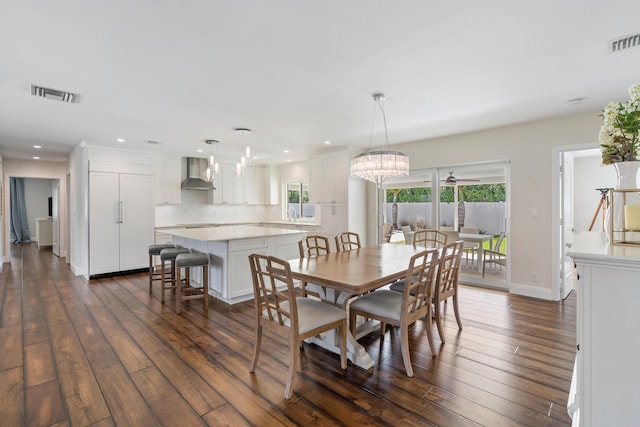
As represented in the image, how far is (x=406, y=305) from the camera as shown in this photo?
2.23 metres

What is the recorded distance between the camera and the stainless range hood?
6.58m

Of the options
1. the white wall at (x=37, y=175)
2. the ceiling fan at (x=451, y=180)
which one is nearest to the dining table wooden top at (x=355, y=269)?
the ceiling fan at (x=451, y=180)

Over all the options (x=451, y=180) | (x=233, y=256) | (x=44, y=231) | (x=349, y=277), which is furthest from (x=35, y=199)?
(x=451, y=180)

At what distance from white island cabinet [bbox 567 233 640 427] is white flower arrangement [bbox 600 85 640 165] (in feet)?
1.97

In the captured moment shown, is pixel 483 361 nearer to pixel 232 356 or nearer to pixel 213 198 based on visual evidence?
pixel 232 356

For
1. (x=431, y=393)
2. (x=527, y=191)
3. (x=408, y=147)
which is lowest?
(x=431, y=393)

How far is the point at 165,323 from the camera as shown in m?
3.25

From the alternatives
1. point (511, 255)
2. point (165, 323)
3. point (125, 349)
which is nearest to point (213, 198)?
point (165, 323)

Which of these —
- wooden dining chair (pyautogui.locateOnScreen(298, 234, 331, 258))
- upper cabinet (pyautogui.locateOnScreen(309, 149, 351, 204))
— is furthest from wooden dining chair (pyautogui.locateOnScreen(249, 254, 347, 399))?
upper cabinet (pyautogui.locateOnScreen(309, 149, 351, 204))

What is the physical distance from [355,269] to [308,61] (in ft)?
5.73

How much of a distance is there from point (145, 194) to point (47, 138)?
167cm

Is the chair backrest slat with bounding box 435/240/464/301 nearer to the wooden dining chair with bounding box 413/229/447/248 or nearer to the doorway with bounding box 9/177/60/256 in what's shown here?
the wooden dining chair with bounding box 413/229/447/248

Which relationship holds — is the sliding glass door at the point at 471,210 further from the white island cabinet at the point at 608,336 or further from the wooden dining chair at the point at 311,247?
the white island cabinet at the point at 608,336

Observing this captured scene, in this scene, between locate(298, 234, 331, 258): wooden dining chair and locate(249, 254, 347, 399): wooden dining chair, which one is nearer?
locate(249, 254, 347, 399): wooden dining chair
